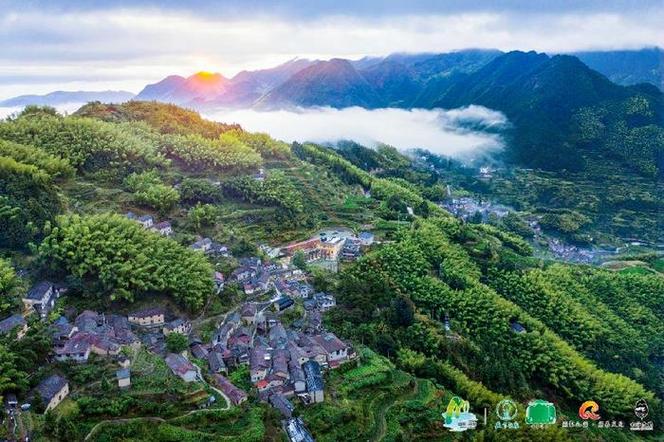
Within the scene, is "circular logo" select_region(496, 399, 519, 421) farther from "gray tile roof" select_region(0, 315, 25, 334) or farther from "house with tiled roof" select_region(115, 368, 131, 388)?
"gray tile roof" select_region(0, 315, 25, 334)

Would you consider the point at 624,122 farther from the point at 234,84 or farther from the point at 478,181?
the point at 234,84

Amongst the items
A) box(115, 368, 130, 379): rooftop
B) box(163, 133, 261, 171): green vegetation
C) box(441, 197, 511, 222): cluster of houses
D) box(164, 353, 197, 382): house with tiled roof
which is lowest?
box(441, 197, 511, 222): cluster of houses

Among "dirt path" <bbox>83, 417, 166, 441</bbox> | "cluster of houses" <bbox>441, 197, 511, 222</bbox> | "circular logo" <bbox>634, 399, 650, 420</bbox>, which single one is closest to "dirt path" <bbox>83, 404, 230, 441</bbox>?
"dirt path" <bbox>83, 417, 166, 441</bbox>

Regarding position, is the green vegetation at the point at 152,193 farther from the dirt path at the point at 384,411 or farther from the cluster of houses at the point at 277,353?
the dirt path at the point at 384,411

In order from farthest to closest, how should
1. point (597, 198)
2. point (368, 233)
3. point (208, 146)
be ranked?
1. point (597, 198)
2. point (208, 146)
3. point (368, 233)

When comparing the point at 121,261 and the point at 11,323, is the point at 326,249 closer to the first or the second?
the point at 121,261

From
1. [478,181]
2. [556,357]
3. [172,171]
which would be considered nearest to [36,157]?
[172,171]

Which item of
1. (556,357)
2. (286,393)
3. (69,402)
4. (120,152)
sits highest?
(120,152)
